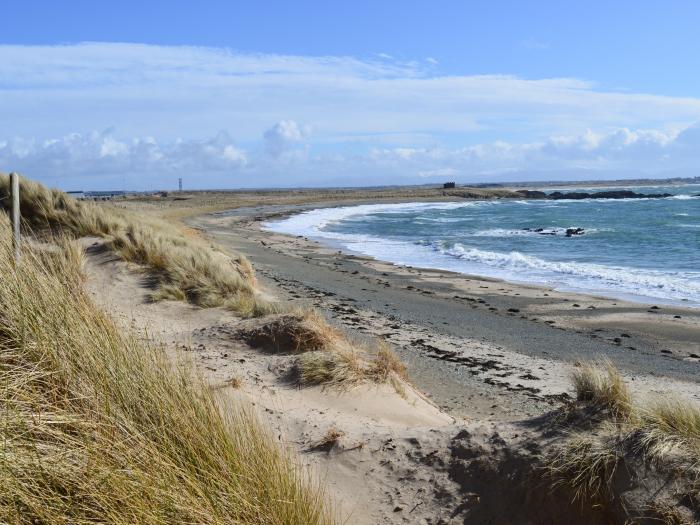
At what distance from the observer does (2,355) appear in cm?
404

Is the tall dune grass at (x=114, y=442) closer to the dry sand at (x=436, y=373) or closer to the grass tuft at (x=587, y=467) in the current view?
the dry sand at (x=436, y=373)

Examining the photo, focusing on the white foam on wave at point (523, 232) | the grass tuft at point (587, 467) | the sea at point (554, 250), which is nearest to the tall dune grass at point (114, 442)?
the grass tuft at point (587, 467)

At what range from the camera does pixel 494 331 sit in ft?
40.6

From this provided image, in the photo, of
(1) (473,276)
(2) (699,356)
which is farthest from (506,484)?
(1) (473,276)

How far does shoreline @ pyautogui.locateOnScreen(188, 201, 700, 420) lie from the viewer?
8.51 meters

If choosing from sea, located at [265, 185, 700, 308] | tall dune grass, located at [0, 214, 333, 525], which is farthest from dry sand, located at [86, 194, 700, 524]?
sea, located at [265, 185, 700, 308]

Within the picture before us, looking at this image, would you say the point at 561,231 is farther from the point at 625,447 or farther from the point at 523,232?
the point at 625,447

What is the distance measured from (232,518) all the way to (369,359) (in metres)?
4.72

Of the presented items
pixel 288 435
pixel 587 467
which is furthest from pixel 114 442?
pixel 587 467

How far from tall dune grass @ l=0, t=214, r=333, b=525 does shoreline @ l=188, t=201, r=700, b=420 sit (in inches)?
163

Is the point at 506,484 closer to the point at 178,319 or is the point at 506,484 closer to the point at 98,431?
the point at 98,431

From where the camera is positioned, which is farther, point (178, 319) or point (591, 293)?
point (591, 293)

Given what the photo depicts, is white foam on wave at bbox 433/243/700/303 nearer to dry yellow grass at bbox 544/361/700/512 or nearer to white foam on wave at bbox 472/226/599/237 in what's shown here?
white foam on wave at bbox 472/226/599/237

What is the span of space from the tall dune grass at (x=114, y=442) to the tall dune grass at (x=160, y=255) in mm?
5140
